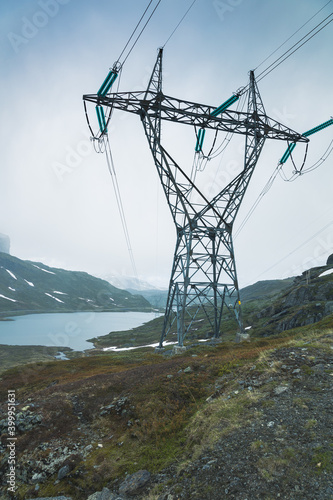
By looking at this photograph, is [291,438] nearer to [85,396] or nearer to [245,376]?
[245,376]

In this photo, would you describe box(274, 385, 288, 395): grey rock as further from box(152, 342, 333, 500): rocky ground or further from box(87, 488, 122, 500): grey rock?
box(87, 488, 122, 500): grey rock

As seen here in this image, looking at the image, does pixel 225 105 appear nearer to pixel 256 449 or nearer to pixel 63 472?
pixel 256 449

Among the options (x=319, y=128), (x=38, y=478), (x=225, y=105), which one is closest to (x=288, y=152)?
(x=319, y=128)

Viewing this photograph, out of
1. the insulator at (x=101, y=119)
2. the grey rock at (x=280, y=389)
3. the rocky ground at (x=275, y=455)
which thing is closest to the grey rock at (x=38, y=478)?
Answer: the rocky ground at (x=275, y=455)

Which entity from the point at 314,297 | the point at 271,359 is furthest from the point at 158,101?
the point at 314,297

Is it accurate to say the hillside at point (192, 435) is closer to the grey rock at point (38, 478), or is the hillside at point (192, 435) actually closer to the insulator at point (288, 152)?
the grey rock at point (38, 478)

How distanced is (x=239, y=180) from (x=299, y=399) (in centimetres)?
1734

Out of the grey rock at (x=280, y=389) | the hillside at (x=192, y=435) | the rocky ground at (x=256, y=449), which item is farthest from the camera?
the grey rock at (x=280, y=389)

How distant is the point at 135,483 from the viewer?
573 centimetres

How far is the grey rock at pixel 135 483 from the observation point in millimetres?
5582

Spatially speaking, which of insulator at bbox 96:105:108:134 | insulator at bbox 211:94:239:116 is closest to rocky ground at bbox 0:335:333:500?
insulator at bbox 211:94:239:116

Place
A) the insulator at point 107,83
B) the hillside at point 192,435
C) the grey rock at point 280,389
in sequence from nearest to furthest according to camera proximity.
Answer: the hillside at point 192,435, the grey rock at point 280,389, the insulator at point 107,83

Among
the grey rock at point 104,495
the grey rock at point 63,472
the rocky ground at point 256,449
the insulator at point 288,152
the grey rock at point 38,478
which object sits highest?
the insulator at point 288,152

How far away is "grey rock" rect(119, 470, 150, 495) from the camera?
5.58 metres
